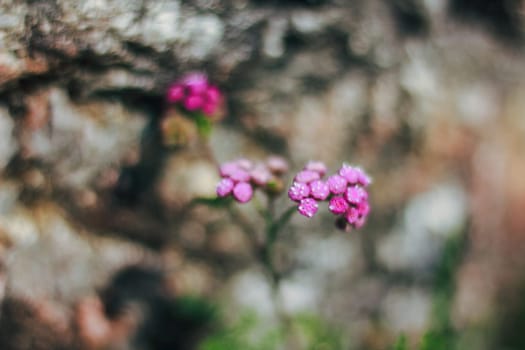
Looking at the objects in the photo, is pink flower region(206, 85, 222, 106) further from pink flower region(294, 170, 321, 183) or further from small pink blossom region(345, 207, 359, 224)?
small pink blossom region(345, 207, 359, 224)

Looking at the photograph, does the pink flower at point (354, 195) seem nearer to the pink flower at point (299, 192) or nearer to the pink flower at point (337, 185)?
the pink flower at point (337, 185)

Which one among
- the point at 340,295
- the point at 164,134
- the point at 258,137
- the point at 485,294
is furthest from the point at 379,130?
the point at 485,294

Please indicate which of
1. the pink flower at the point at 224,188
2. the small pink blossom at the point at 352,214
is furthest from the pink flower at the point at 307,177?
the pink flower at the point at 224,188

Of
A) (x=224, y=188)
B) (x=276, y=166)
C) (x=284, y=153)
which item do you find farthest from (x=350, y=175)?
(x=284, y=153)

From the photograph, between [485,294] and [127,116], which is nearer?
[127,116]

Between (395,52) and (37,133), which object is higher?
(395,52)

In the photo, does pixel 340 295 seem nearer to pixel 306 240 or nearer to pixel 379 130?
pixel 306 240

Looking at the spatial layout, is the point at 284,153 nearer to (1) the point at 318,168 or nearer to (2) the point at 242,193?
(1) the point at 318,168
